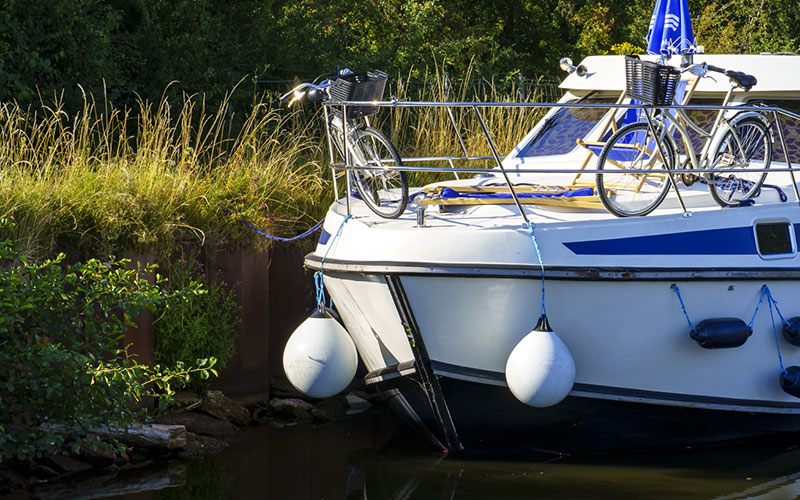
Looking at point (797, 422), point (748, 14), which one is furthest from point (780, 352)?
point (748, 14)

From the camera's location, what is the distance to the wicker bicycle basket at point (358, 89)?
6316mm

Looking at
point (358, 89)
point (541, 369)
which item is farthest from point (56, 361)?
point (541, 369)

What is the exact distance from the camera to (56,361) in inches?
222

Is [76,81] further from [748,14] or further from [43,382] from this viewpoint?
[748,14]

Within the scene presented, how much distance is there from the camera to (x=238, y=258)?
7.67 metres

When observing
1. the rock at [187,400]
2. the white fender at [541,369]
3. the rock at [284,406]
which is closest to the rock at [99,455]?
the rock at [187,400]

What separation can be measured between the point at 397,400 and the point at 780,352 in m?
2.37

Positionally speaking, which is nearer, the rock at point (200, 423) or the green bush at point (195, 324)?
the rock at point (200, 423)

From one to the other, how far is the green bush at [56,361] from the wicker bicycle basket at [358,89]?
1.53m

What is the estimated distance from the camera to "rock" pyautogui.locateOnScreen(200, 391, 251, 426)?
23.8 feet

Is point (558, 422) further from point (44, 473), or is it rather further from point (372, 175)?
point (44, 473)

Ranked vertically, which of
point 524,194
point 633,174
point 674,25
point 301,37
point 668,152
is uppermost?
point 674,25

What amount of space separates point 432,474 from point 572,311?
4.28 ft

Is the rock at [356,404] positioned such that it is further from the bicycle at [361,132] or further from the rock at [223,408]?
the bicycle at [361,132]
